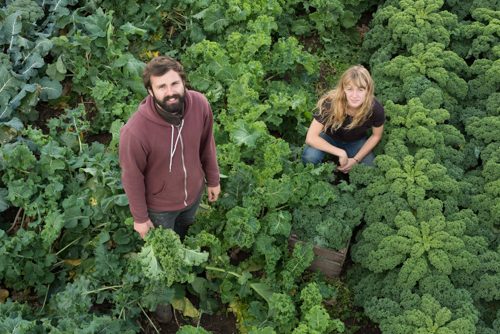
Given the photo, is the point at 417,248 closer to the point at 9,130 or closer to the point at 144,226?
the point at 144,226

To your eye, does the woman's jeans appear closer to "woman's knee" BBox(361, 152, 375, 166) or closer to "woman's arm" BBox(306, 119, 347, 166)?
"woman's knee" BBox(361, 152, 375, 166)

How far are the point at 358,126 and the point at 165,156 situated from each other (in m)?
2.20

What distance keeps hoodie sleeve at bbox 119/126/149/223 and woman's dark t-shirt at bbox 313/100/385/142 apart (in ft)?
6.90

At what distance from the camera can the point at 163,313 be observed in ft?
15.7

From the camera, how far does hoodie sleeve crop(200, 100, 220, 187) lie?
3.97 m

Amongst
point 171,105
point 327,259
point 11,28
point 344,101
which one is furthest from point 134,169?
point 11,28

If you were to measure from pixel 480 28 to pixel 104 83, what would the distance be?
4080 mm

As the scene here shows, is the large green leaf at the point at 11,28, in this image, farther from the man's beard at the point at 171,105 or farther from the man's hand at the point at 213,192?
the man's beard at the point at 171,105

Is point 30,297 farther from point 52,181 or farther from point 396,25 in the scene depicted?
point 396,25

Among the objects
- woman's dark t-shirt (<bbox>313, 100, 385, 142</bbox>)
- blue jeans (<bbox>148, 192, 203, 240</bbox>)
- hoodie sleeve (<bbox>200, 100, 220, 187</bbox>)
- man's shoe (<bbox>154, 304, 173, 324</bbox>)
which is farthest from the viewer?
woman's dark t-shirt (<bbox>313, 100, 385, 142</bbox>)

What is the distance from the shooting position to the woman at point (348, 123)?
502cm

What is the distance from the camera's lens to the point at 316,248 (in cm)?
500

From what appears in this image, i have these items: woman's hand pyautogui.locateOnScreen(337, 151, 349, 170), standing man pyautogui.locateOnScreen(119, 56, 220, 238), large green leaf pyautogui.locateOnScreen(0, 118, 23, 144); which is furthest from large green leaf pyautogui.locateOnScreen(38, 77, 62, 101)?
woman's hand pyautogui.locateOnScreen(337, 151, 349, 170)

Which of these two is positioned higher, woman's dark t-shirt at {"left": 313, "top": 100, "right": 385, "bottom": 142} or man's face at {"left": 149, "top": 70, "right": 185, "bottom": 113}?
man's face at {"left": 149, "top": 70, "right": 185, "bottom": 113}
